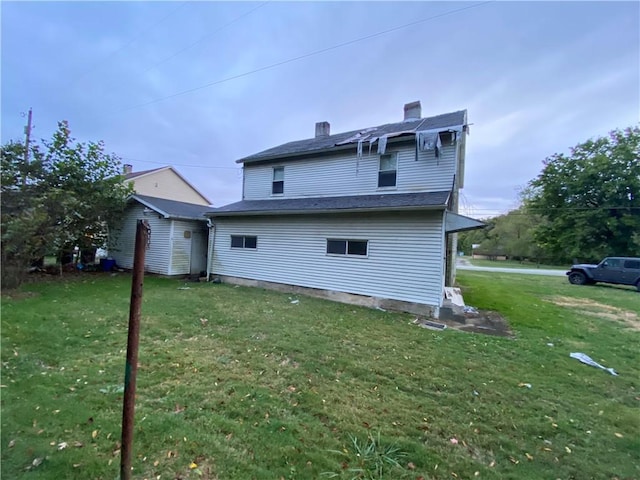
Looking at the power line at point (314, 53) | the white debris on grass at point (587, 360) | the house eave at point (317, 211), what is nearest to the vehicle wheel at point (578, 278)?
the white debris on grass at point (587, 360)

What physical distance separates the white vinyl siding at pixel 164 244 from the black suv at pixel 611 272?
20412mm

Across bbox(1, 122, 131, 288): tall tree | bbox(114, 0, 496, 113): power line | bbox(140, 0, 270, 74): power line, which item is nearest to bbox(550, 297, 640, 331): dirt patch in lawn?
bbox(114, 0, 496, 113): power line

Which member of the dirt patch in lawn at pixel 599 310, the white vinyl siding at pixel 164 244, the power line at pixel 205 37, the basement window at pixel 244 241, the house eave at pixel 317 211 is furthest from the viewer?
the white vinyl siding at pixel 164 244

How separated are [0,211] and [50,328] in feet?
16.8

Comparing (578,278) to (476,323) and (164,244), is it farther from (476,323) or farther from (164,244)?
(164,244)

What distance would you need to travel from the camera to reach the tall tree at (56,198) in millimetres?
7855

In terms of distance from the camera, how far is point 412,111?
1150 centimetres

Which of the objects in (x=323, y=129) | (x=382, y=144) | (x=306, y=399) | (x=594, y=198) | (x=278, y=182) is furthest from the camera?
(x=594, y=198)

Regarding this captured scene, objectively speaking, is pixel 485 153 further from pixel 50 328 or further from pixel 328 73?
pixel 50 328

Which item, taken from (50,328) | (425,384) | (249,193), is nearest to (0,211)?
(50,328)

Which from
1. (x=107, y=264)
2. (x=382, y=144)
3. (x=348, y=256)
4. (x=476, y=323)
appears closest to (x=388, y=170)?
(x=382, y=144)

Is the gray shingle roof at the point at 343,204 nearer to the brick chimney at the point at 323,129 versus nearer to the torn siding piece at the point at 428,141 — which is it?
the torn siding piece at the point at 428,141

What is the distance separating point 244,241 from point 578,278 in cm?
1841

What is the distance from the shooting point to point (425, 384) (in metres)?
3.78
